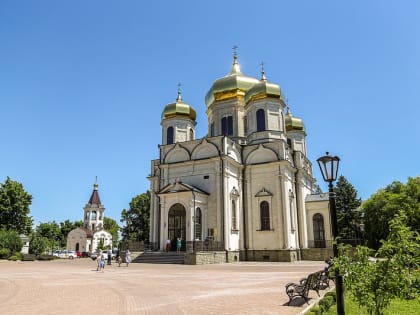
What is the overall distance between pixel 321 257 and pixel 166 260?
13306 millimetres

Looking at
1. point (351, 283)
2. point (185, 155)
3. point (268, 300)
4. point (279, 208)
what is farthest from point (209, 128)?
point (351, 283)

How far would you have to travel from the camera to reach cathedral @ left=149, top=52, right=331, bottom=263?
25.1m

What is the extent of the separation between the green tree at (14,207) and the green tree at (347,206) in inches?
1669

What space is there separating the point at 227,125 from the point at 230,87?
12.2 ft

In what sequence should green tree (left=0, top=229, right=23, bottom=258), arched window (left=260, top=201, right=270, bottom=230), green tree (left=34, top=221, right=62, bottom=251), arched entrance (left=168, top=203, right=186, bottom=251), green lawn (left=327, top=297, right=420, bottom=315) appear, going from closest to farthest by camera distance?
green lawn (left=327, top=297, right=420, bottom=315) → arched entrance (left=168, top=203, right=186, bottom=251) → arched window (left=260, top=201, right=270, bottom=230) → green tree (left=0, top=229, right=23, bottom=258) → green tree (left=34, top=221, right=62, bottom=251)

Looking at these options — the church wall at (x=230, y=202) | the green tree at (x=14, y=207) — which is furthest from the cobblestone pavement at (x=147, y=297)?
the green tree at (x=14, y=207)

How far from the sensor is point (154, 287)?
1121cm

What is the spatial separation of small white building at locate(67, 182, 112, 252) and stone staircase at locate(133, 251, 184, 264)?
1825 inches

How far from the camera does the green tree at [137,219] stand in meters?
45.3

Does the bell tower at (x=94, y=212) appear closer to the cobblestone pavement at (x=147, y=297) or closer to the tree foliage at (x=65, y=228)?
the tree foliage at (x=65, y=228)

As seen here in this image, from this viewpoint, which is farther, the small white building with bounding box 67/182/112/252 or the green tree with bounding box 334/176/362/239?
the small white building with bounding box 67/182/112/252

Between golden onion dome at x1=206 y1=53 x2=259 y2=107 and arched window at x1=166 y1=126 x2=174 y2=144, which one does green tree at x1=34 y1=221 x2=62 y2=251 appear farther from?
golden onion dome at x1=206 y1=53 x2=259 y2=107

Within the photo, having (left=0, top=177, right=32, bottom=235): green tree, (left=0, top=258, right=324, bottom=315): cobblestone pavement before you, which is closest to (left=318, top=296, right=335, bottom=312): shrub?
(left=0, top=258, right=324, bottom=315): cobblestone pavement

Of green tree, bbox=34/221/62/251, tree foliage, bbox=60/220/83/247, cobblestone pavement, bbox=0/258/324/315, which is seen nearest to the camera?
cobblestone pavement, bbox=0/258/324/315
